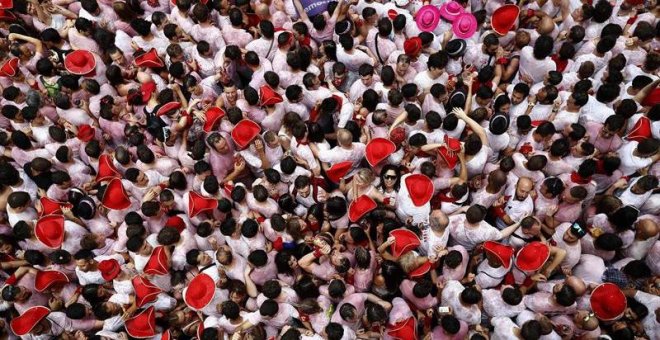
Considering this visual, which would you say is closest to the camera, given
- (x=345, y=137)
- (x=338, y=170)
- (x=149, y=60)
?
(x=345, y=137)

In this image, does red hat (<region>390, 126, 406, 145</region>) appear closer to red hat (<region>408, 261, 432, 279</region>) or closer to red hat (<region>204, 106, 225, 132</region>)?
red hat (<region>408, 261, 432, 279</region>)

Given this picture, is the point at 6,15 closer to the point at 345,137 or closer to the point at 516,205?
the point at 345,137

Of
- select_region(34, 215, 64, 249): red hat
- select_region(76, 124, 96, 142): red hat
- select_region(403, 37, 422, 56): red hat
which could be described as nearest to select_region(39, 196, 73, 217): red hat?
select_region(34, 215, 64, 249): red hat

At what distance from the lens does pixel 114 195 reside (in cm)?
497

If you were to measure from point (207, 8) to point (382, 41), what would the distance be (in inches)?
90.4

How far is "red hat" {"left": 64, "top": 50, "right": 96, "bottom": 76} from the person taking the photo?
19.4 feet

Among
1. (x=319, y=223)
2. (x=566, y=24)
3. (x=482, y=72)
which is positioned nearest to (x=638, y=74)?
(x=566, y=24)

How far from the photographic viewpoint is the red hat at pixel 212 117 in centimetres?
538

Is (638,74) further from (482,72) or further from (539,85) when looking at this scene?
→ (482,72)

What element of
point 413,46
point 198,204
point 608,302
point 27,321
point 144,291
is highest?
point 413,46

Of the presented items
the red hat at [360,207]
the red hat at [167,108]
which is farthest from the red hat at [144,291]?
the red hat at [360,207]

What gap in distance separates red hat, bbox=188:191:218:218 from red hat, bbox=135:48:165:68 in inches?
78.8

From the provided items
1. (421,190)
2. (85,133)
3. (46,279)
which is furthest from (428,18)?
(46,279)

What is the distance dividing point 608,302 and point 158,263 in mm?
4062
